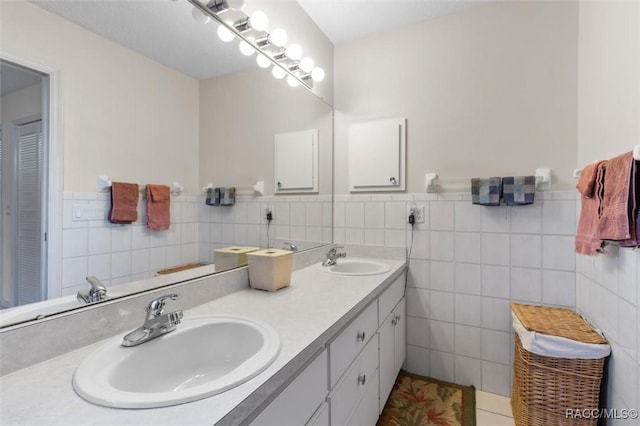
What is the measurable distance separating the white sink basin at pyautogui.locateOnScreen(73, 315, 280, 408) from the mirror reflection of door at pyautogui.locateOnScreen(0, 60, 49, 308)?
9.8 inches

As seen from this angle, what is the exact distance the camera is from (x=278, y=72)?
1660 millimetres

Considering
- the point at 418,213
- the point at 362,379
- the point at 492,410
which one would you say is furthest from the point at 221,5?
the point at 492,410

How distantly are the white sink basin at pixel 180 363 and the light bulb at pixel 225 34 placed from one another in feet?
3.81

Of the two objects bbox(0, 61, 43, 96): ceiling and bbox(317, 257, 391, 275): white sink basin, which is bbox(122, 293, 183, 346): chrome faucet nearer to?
bbox(0, 61, 43, 96): ceiling

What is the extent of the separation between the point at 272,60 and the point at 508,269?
1810 mm

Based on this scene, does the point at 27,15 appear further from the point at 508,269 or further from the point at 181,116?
the point at 508,269

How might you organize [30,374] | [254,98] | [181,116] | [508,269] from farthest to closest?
[508,269], [254,98], [181,116], [30,374]

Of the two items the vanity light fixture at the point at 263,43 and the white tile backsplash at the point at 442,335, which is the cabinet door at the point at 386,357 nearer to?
the white tile backsplash at the point at 442,335

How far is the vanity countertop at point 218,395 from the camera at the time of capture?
0.52 meters

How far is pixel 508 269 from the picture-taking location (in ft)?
5.67

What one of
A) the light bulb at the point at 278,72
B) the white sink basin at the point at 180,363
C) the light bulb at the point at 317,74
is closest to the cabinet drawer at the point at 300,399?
the white sink basin at the point at 180,363

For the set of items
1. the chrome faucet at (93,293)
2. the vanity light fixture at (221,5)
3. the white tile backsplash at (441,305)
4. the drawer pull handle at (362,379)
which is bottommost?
the drawer pull handle at (362,379)

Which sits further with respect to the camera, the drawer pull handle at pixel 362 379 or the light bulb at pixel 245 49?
the light bulb at pixel 245 49

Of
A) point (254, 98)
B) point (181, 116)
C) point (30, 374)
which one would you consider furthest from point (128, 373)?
point (254, 98)
